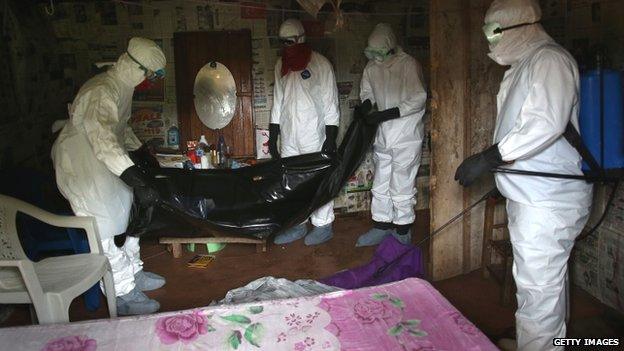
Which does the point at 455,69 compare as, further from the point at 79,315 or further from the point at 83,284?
the point at 79,315

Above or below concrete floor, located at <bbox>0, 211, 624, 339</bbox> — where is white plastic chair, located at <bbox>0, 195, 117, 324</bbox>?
above

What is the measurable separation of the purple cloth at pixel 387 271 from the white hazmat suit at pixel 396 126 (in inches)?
26.8

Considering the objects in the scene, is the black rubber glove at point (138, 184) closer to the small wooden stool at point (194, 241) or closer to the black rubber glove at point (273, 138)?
the small wooden stool at point (194, 241)

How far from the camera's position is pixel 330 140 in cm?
351

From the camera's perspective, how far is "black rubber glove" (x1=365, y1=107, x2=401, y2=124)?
3342 millimetres

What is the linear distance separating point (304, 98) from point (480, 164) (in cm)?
172

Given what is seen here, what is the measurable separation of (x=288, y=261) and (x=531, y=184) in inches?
72.9

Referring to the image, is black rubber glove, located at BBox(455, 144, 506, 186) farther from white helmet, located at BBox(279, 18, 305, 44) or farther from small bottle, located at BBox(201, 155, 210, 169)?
small bottle, located at BBox(201, 155, 210, 169)

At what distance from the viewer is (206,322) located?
1473 mm

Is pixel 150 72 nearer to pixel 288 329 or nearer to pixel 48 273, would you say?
pixel 48 273

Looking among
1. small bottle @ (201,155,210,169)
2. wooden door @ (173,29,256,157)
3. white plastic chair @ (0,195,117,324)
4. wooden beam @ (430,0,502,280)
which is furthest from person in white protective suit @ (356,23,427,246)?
white plastic chair @ (0,195,117,324)

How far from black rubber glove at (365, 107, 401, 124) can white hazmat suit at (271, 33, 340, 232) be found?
0.91ft

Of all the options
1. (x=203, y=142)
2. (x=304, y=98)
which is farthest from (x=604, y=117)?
(x=203, y=142)

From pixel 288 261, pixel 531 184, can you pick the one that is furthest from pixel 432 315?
pixel 288 261
